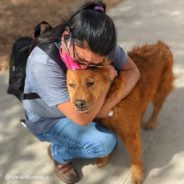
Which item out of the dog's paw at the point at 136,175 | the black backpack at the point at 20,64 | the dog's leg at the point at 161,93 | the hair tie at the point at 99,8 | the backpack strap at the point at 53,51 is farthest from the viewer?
the dog's leg at the point at 161,93

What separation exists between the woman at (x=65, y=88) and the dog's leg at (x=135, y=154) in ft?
0.35

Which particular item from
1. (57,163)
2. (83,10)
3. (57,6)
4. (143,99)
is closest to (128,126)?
(143,99)

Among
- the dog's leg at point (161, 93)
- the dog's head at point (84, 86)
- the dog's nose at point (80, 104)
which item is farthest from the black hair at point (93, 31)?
the dog's leg at point (161, 93)

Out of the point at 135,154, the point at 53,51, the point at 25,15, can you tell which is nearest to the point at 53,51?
the point at 53,51

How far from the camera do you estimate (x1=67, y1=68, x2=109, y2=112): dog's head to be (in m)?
2.46

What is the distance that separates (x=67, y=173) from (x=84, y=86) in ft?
2.97

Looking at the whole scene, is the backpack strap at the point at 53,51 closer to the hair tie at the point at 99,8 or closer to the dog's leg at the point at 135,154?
the hair tie at the point at 99,8

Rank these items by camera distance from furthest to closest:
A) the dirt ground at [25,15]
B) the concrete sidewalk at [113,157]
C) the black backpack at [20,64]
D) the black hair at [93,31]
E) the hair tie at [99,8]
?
1. the dirt ground at [25,15]
2. the concrete sidewalk at [113,157]
3. the black backpack at [20,64]
4. the hair tie at [99,8]
5. the black hair at [93,31]

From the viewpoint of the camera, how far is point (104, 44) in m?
2.32

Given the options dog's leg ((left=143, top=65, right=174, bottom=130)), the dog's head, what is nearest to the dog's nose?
the dog's head

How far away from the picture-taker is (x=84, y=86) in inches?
97.7

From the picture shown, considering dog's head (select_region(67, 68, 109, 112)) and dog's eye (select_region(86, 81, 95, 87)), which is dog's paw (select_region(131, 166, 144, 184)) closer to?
dog's head (select_region(67, 68, 109, 112))

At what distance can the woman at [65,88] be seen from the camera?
232 centimetres

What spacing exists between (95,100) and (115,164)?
86 centimetres
